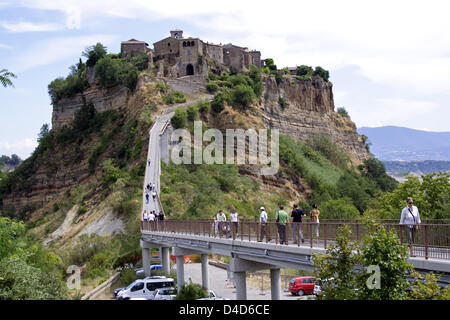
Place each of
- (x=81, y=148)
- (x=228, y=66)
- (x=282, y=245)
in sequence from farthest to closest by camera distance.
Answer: (x=228, y=66)
(x=81, y=148)
(x=282, y=245)

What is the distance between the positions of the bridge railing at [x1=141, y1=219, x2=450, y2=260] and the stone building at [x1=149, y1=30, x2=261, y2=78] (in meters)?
55.9

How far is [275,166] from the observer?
78312mm

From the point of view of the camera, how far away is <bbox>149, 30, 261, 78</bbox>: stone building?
88.4m

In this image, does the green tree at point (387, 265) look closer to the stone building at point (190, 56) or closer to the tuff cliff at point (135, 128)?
the tuff cliff at point (135, 128)

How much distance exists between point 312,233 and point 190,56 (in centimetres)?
7272

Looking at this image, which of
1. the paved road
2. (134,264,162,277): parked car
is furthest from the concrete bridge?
the paved road

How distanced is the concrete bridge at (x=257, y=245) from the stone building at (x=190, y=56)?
4793 cm

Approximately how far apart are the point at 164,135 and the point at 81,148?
89.8 feet

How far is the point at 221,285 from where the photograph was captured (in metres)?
40.2

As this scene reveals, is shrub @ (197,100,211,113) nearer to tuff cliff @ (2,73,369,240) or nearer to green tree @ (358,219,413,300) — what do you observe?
tuff cliff @ (2,73,369,240)

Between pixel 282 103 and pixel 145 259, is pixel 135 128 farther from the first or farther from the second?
pixel 145 259

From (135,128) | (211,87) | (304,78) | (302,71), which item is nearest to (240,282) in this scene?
(135,128)
